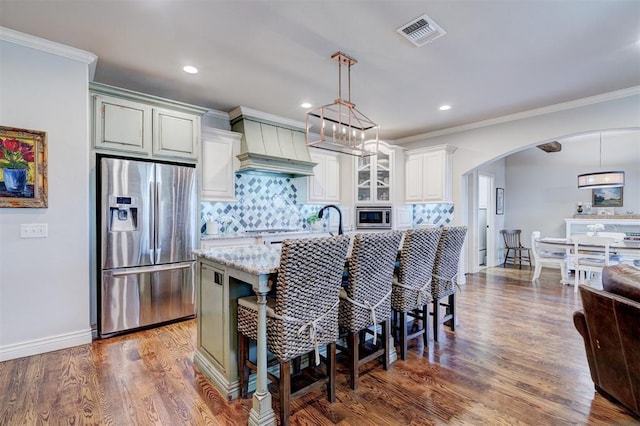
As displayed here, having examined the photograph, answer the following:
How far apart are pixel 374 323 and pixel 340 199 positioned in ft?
12.0

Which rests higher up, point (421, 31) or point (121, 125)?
point (421, 31)

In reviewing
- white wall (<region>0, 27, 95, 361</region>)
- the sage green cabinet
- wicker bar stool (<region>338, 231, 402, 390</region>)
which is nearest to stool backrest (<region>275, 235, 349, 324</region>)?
wicker bar stool (<region>338, 231, 402, 390</region>)

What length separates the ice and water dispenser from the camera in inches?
119

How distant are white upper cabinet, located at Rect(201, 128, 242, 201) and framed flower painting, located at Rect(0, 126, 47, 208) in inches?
62.2

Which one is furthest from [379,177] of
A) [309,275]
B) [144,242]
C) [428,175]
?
[309,275]

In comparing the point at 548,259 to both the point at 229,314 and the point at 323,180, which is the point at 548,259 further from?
the point at 229,314

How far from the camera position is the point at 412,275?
257 cm

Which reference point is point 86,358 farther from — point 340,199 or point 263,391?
point 340,199

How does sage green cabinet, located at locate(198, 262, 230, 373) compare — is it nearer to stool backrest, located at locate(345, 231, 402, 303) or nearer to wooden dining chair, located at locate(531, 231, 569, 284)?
stool backrest, located at locate(345, 231, 402, 303)

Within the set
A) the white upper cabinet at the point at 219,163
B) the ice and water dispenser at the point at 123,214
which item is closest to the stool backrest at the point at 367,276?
the ice and water dispenser at the point at 123,214

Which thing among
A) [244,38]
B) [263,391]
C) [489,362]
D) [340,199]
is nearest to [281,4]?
[244,38]

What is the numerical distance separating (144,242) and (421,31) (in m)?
3.26

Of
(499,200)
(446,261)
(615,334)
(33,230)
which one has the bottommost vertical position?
(615,334)

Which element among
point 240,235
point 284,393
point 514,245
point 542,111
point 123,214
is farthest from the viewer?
point 514,245
